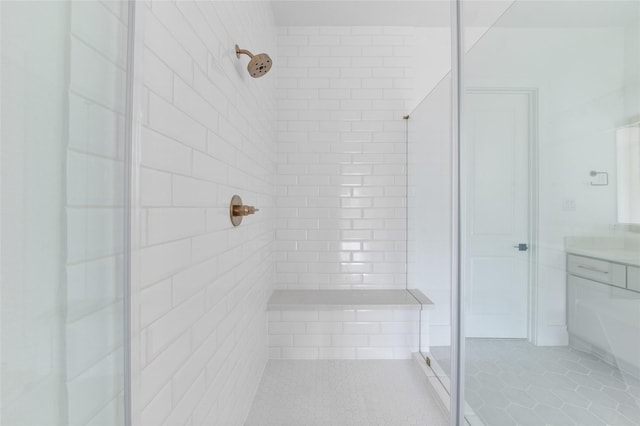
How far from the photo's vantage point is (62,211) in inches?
15.1

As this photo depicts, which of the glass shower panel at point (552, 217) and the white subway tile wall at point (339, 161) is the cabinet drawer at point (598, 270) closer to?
the glass shower panel at point (552, 217)

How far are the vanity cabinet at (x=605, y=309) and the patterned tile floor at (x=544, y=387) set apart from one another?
1.6 inches

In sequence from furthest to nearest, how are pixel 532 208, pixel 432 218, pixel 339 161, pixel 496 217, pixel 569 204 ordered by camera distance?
1. pixel 339 161
2. pixel 432 218
3. pixel 496 217
4. pixel 532 208
5. pixel 569 204

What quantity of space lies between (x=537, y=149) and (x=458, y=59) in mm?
406

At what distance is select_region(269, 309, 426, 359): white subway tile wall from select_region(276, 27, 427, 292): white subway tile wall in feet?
0.84

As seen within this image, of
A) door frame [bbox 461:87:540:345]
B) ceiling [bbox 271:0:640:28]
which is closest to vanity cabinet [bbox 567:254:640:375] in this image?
door frame [bbox 461:87:540:345]

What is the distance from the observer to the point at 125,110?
19.7 inches

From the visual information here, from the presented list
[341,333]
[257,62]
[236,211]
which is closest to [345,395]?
[341,333]

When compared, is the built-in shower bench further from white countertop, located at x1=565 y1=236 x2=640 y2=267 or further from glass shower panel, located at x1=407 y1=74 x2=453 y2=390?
white countertop, located at x1=565 y1=236 x2=640 y2=267

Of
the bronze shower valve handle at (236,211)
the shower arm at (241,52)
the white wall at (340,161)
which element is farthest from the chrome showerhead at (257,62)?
the white wall at (340,161)

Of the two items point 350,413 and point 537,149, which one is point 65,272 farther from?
point 350,413

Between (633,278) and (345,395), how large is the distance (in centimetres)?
124

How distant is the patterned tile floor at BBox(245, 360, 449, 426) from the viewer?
1253mm

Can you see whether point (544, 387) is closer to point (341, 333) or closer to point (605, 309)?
point (605, 309)
